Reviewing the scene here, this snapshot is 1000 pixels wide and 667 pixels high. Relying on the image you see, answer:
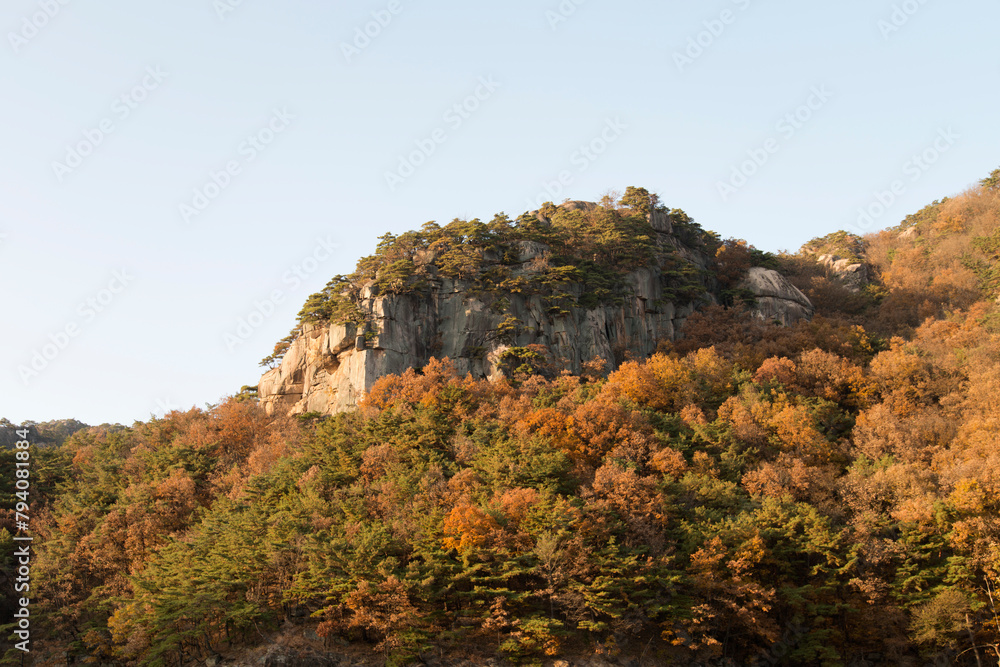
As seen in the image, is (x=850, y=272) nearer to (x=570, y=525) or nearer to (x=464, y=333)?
(x=464, y=333)

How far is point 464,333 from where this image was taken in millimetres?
52844

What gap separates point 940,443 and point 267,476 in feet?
124

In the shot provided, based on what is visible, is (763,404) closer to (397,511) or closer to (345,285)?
(397,511)

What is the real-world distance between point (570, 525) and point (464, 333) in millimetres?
21932

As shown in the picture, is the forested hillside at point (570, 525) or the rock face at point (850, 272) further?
the rock face at point (850, 272)

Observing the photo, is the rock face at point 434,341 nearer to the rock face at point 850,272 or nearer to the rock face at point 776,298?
the rock face at point 776,298

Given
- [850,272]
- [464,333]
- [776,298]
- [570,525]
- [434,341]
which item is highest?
[850,272]

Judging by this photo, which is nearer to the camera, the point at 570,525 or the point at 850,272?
the point at 570,525

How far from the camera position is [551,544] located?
105 feet

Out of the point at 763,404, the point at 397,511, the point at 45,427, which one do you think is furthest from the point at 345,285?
the point at 45,427

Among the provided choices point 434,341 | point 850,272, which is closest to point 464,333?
point 434,341

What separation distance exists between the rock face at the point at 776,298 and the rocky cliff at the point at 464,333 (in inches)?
48.9

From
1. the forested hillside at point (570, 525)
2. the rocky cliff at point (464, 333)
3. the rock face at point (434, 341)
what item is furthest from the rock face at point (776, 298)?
the forested hillside at point (570, 525)

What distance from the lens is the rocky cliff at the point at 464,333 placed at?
50938mm
